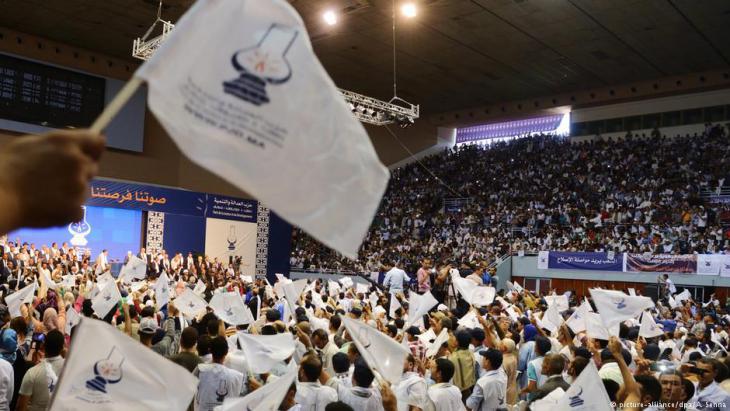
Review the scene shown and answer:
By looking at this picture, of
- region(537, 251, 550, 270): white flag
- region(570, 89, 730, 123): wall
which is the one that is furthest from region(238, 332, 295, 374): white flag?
region(570, 89, 730, 123): wall

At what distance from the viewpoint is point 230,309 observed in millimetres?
8281

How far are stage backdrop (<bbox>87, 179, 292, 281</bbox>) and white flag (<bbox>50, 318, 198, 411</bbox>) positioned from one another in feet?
73.9

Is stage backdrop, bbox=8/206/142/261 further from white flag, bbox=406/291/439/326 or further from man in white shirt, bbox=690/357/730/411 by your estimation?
man in white shirt, bbox=690/357/730/411

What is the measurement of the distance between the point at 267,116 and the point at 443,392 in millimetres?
3671

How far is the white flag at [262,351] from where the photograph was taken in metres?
5.29

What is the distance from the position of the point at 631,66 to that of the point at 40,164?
2648 centimetres

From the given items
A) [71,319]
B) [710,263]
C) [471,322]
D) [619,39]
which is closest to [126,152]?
[619,39]

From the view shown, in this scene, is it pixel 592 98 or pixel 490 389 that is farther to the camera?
pixel 592 98

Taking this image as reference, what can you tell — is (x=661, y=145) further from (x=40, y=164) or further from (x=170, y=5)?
(x=40, y=164)

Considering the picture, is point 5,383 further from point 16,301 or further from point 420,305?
point 420,305

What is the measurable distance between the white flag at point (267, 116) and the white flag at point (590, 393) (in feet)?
7.07

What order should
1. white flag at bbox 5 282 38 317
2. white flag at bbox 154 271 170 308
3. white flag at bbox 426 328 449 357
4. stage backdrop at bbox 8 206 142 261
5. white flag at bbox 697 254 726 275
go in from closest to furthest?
white flag at bbox 426 328 449 357 → white flag at bbox 5 282 38 317 → white flag at bbox 154 271 170 308 → white flag at bbox 697 254 726 275 → stage backdrop at bbox 8 206 142 261

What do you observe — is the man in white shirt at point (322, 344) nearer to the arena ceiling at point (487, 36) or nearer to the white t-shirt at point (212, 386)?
the white t-shirt at point (212, 386)

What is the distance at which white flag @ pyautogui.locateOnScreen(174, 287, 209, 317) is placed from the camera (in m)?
8.74
